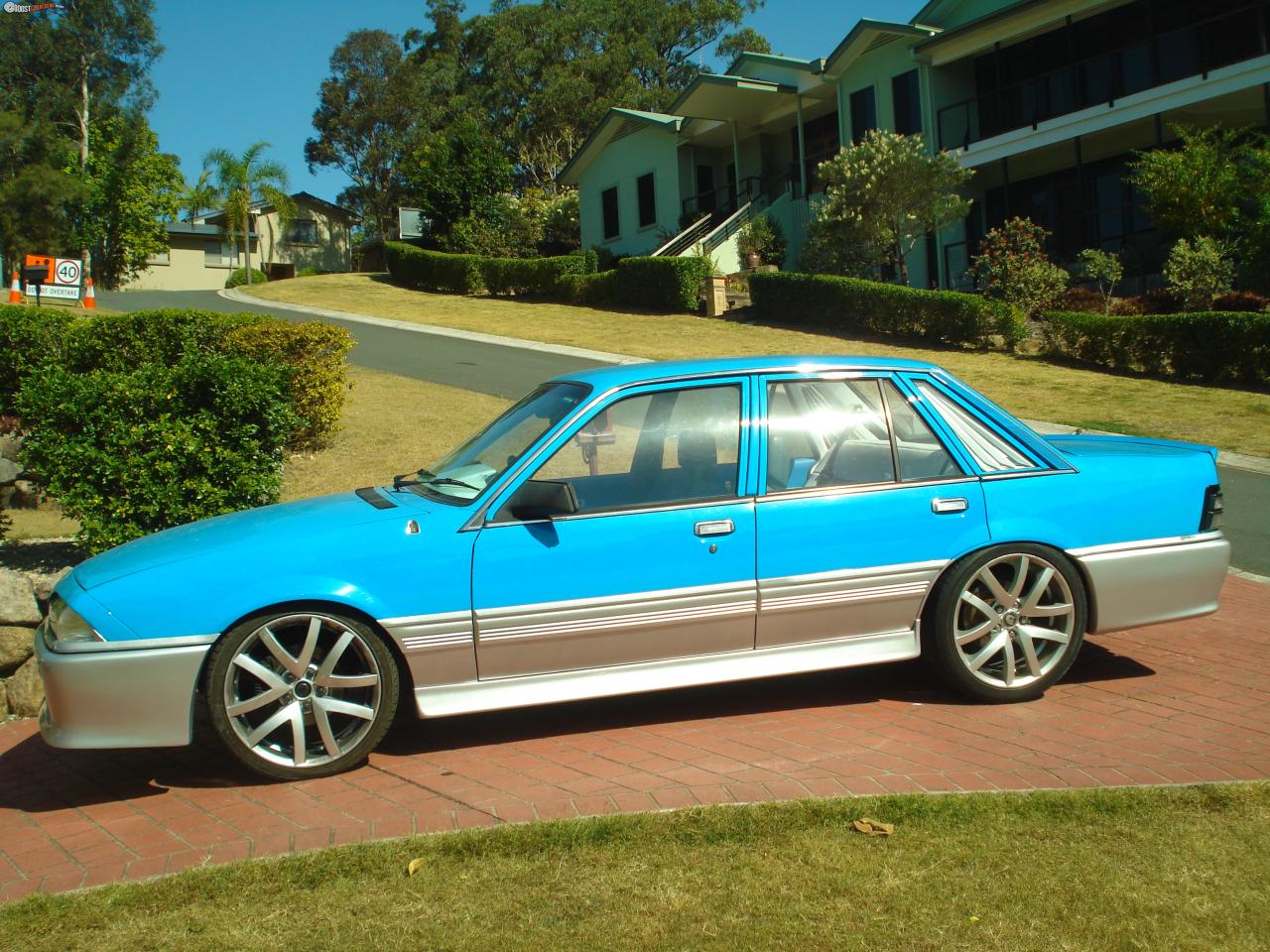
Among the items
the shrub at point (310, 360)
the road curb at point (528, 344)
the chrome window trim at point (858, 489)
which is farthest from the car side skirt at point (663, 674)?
the shrub at point (310, 360)

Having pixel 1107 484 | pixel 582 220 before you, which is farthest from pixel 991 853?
pixel 582 220

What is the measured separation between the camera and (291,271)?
62656mm

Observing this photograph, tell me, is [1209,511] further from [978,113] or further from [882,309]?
[978,113]

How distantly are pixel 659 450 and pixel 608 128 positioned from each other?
37253mm

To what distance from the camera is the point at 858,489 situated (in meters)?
5.15

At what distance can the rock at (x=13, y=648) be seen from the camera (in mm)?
5708

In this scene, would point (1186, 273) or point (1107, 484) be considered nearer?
point (1107, 484)

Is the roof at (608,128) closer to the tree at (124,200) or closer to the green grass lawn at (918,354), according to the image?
the green grass lawn at (918,354)

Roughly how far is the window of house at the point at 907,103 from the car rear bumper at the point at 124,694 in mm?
28701

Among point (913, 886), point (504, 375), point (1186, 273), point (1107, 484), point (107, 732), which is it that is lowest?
point (913, 886)

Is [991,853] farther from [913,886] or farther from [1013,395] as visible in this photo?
[1013,395]

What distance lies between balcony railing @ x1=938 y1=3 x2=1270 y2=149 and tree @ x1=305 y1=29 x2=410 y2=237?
44.6m

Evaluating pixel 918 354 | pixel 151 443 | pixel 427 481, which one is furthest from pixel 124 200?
pixel 427 481

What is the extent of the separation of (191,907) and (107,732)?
3.83 feet
